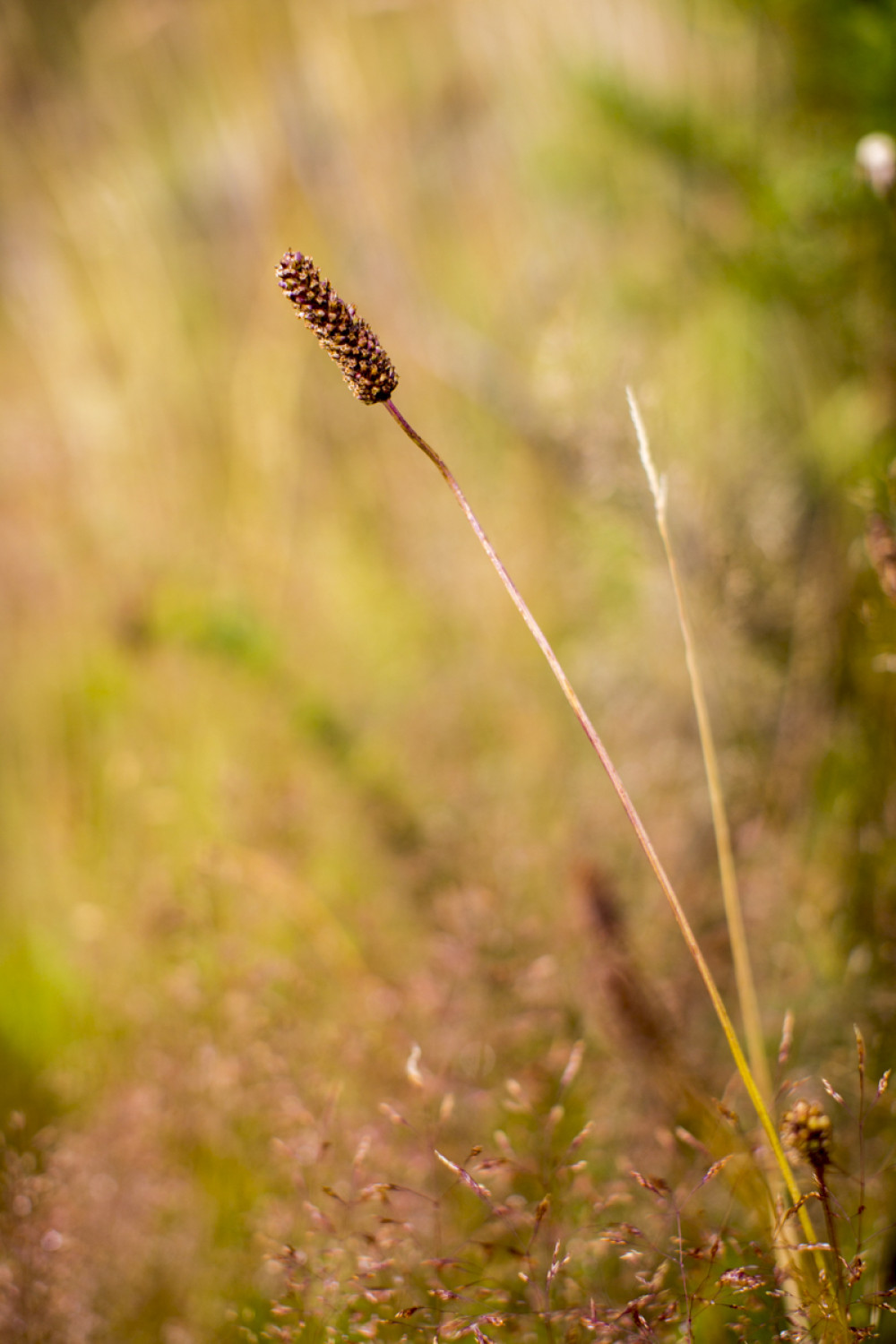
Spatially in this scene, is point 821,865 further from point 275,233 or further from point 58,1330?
point 275,233

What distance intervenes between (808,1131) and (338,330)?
0.77 m

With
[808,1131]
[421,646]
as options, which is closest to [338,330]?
[808,1131]

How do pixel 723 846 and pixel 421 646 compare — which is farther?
pixel 421 646

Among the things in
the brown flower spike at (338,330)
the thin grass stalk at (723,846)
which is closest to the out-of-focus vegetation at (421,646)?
the thin grass stalk at (723,846)

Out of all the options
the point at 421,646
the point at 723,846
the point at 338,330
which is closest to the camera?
the point at 338,330

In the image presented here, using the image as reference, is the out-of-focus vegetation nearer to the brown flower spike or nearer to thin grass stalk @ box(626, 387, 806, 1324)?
thin grass stalk @ box(626, 387, 806, 1324)

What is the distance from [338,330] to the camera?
0.53 m

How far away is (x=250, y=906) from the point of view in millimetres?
1583

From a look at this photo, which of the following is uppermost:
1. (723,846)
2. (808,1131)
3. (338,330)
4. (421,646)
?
(338,330)

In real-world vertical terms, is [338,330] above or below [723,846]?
above

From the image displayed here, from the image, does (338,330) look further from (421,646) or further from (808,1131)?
(421,646)

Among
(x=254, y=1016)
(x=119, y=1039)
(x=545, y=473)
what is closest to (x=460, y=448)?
(x=545, y=473)

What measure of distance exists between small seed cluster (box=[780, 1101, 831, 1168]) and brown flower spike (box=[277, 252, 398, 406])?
701mm

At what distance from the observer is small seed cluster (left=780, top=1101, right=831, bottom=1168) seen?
1.85ft
